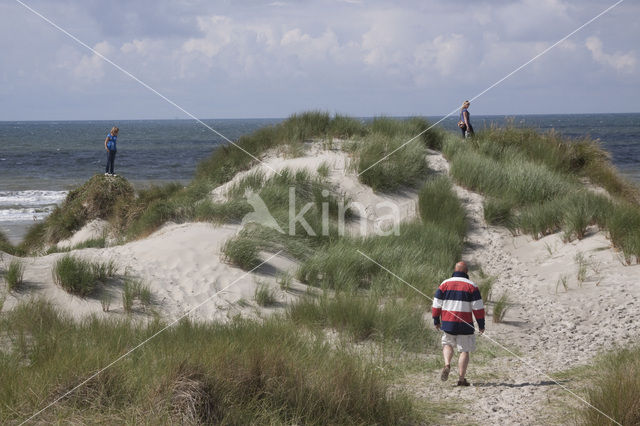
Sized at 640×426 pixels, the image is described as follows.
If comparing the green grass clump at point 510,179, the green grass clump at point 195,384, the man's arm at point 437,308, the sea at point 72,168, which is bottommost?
the sea at point 72,168

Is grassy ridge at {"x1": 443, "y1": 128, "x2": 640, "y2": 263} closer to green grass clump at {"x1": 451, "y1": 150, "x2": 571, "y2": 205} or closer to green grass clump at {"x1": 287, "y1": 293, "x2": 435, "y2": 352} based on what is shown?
green grass clump at {"x1": 451, "y1": 150, "x2": 571, "y2": 205}

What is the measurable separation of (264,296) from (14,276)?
12.0ft

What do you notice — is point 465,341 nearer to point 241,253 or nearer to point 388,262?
point 388,262

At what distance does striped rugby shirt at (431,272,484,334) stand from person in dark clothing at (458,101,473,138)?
1156cm

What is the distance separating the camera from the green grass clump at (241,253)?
10.4 metres

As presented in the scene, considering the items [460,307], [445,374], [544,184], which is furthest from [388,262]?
[544,184]

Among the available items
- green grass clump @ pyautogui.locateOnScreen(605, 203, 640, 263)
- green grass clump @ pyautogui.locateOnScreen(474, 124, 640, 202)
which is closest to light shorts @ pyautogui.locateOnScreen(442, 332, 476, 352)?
green grass clump @ pyautogui.locateOnScreen(605, 203, 640, 263)

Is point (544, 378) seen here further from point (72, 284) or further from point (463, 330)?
point (72, 284)

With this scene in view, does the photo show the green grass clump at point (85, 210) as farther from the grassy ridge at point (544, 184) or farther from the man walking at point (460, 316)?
the man walking at point (460, 316)

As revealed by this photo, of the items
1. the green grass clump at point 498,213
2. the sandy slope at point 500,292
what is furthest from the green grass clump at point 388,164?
the green grass clump at point 498,213

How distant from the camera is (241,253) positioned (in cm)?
1042

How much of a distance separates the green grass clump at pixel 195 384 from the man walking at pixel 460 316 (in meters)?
0.95

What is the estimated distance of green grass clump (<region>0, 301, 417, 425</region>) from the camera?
4766 millimetres

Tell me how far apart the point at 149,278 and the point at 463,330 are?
17.7 feet
